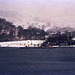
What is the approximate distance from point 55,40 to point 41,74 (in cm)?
1126

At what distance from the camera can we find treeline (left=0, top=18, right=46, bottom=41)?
18125mm

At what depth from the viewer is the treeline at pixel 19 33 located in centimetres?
1812

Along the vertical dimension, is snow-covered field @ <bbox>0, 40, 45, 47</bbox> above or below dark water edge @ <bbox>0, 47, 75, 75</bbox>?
above

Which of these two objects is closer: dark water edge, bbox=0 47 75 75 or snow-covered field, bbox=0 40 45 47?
dark water edge, bbox=0 47 75 75

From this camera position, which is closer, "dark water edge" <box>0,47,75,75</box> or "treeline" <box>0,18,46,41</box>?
"dark water edge" <box>0,47,75,75</box>

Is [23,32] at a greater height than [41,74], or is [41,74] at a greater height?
[23,32]

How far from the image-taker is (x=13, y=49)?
22.5 meters

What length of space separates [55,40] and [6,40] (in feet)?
10.2

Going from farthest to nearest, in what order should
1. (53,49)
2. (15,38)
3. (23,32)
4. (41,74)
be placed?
(53,49), (23,32), (15,38), (41,74)

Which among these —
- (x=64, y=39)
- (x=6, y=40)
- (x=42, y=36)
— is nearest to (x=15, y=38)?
(x=6, y=40)

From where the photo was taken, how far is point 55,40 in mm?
17703

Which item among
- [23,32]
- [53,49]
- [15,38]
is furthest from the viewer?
[53,49]

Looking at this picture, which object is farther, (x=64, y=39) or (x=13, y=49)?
(x=13, y=49)

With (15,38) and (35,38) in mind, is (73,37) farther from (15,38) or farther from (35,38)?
(15,38)
